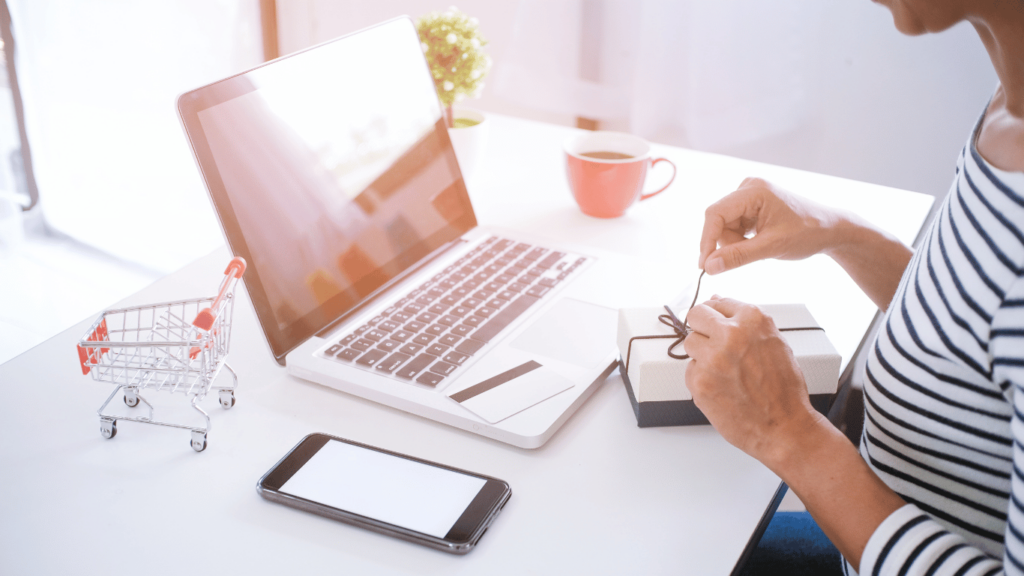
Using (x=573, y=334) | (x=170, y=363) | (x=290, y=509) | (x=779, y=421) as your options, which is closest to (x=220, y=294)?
(x=170, y=363)

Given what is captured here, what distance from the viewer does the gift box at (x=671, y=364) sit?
2.27 ft

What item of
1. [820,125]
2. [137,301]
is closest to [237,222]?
[137,301]

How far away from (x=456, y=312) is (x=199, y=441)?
30 centimetres

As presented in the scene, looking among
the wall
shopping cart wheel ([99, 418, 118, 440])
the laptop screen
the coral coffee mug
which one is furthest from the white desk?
the wall

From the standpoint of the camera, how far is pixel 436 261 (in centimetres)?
98

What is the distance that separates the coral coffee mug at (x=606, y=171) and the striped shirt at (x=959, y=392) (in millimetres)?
502

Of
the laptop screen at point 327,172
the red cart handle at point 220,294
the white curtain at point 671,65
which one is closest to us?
the red cart handle at point 220,294

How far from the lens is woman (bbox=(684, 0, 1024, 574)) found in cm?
54

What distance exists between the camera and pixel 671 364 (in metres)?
0.69

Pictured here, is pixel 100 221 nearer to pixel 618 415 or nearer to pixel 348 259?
pixel 348 259

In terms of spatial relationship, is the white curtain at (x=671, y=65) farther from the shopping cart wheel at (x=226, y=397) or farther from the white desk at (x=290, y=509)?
the shopping cart wheel at (x=226, y=397)

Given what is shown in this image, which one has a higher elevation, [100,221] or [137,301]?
[137,301]

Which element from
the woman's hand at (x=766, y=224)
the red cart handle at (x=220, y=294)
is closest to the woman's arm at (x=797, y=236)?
the woman's hand at (x=766, y=224)

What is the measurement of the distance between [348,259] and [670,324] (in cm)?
37
